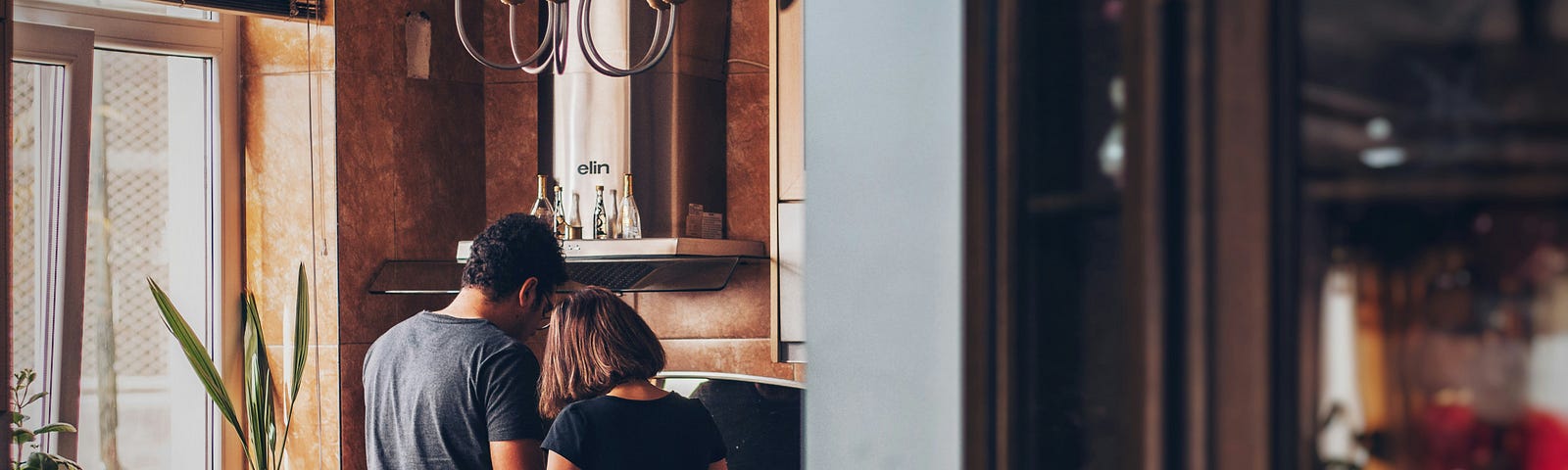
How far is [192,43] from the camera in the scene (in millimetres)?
3346

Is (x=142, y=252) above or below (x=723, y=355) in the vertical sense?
above

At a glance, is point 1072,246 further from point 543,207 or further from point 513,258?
point 543,207

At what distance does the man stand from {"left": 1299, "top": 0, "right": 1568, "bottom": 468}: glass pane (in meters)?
1.50

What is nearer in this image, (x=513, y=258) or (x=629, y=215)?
(x=513, y=258)

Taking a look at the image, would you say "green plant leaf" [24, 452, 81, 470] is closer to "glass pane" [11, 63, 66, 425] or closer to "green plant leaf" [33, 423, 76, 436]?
"green plant leaf" [33, 423, 76, 436]

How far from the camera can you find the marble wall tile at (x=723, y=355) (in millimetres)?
3514

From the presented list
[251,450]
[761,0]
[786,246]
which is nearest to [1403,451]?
[786,246]

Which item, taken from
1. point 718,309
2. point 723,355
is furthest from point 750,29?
point 723,355

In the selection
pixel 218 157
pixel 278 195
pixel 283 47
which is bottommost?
pixel 278 195

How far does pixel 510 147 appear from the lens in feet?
12.2

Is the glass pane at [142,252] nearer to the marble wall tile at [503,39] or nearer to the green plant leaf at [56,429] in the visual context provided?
the green plant leaf at [56,429]

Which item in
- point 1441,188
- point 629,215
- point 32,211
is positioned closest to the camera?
point 1441,188

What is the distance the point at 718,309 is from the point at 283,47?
4.47 ft

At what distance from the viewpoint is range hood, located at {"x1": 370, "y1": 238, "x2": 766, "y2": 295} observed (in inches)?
121
